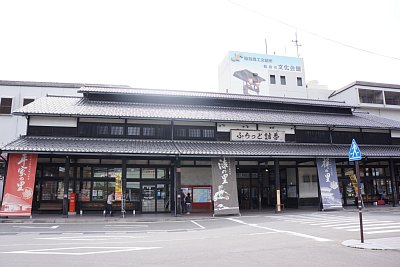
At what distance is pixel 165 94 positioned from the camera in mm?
23469

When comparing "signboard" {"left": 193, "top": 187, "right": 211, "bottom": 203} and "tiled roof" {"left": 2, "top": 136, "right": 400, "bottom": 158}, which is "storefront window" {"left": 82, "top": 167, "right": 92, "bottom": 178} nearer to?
"tiled roof" {"left": 2, "top": 136, "right": 400, "bottom": 158}

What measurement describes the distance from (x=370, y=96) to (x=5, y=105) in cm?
3876

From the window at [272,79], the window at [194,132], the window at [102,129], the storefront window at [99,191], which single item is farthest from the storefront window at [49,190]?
the window at [272,79]

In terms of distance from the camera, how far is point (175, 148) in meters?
18.9

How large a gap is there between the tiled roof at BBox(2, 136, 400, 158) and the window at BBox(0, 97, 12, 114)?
33.4 ft

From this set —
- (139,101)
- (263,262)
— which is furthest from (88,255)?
(139,101)

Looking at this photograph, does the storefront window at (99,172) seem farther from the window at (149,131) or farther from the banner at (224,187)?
the banner at (224,187)

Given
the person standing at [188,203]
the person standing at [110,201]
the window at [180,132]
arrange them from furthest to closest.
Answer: the window at [180,132] < the person standing at [188,203] < the person standing at [110,201]

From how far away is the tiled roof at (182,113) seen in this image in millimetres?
19516

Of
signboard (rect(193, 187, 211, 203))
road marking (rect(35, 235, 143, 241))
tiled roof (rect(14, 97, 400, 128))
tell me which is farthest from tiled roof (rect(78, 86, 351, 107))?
road marking (rect(35, 235, 143, 241))

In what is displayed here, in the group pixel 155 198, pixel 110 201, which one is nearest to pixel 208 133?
pixel 155 198

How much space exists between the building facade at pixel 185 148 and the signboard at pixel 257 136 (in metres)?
0.07

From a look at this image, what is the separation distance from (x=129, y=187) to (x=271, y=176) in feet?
39.8

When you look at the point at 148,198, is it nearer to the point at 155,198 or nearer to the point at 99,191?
the point at 155,198
